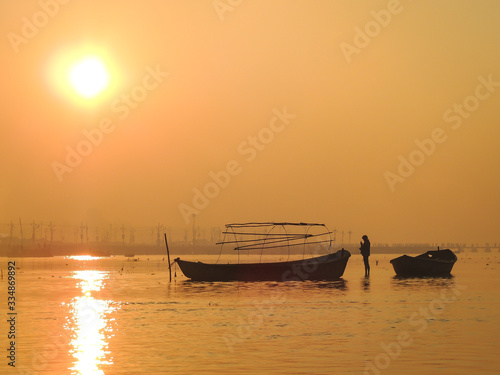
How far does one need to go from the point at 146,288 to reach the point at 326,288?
1300cm

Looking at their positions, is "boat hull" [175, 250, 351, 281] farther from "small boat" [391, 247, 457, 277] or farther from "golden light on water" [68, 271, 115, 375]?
"golden light on water" [68, 271, 115, 375]

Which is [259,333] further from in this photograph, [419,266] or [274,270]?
[419,266]

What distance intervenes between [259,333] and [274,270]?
31045mm

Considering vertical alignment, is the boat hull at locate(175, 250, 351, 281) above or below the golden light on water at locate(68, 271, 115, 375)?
above

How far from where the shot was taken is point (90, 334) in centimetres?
2642

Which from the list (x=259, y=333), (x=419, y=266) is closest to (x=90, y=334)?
(x=259, y=333)

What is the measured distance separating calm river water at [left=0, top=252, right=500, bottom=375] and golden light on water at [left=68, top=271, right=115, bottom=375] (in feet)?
0.12

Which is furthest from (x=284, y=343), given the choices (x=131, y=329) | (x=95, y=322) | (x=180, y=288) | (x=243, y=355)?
(x=180, y=288)

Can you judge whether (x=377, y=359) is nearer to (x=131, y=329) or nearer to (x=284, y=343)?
(x=284, y=343)

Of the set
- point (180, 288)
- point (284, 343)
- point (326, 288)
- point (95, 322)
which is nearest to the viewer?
point (284, 343)

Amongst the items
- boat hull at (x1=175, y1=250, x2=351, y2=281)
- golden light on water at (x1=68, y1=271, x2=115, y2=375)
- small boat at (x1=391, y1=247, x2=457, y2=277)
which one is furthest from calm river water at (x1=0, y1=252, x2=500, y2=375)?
small boat at (x1=391, y1=247, x2=457, y2=277)

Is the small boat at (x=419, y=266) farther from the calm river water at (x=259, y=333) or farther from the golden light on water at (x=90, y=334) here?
the golden light on water at (x=90, y=334)

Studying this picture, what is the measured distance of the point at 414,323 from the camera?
28453 mm

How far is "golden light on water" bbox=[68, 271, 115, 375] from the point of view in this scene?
Result: 793 inches
